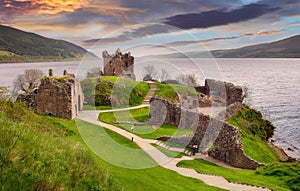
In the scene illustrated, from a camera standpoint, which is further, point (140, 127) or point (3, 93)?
point (140, 127)

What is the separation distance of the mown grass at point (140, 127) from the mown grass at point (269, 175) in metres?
10.1

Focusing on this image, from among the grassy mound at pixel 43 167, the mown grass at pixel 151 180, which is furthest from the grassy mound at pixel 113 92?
the grassy mound at pixel 43 167

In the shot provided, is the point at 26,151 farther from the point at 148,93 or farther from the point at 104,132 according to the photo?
the point at 148,93

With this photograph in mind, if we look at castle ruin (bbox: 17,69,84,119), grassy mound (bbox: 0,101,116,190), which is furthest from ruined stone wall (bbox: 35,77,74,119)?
grassy mound (bbox: 0,101,116,190)

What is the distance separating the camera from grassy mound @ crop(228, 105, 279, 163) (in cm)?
3594

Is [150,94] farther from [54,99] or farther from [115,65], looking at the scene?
[54,99]

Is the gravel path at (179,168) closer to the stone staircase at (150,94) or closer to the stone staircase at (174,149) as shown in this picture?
the stone staircase at (174,149)

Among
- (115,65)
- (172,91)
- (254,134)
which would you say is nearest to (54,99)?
(254,134)

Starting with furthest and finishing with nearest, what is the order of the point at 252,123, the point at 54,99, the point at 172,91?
the point at 172,91, the point at 252,123, the point at 54,99

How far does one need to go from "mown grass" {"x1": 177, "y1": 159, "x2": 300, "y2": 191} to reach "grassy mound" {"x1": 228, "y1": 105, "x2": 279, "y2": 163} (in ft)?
24.8

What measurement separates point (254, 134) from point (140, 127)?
599 inches

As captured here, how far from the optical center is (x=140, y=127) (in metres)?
41.5

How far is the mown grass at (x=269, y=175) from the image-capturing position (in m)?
21.6

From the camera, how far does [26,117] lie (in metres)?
21.7
